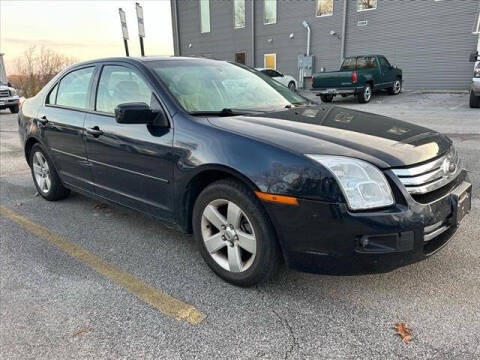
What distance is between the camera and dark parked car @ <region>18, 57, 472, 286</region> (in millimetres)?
2270

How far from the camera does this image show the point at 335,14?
20344 mm

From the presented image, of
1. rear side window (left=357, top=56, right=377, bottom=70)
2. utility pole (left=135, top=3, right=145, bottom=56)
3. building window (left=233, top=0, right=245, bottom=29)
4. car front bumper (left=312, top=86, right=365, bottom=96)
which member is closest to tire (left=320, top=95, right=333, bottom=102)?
car front bumper (left=312, top=86, right=365, bottom=96)

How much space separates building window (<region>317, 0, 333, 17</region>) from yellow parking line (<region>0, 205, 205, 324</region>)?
19905 mm

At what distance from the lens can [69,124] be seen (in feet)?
13.0

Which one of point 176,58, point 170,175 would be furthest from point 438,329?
point 176,58

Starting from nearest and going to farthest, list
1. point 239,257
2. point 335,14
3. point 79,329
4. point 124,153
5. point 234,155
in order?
point 79,329, point 234,155, point 239,257, point 124,153, point 335,14

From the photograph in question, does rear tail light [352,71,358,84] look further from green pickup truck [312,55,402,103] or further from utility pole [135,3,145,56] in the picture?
utility pole [135,3,145,56]

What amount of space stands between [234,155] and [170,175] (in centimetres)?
66

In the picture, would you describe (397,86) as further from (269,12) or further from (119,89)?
(119,89)

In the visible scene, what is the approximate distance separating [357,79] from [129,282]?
13661mm

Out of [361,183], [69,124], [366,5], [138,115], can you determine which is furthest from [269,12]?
[361,183]

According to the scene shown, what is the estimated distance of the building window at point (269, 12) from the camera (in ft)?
75.0

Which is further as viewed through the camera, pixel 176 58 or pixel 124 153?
pixel 176 58

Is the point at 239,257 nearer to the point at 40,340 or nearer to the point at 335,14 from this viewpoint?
the point at 40,340
